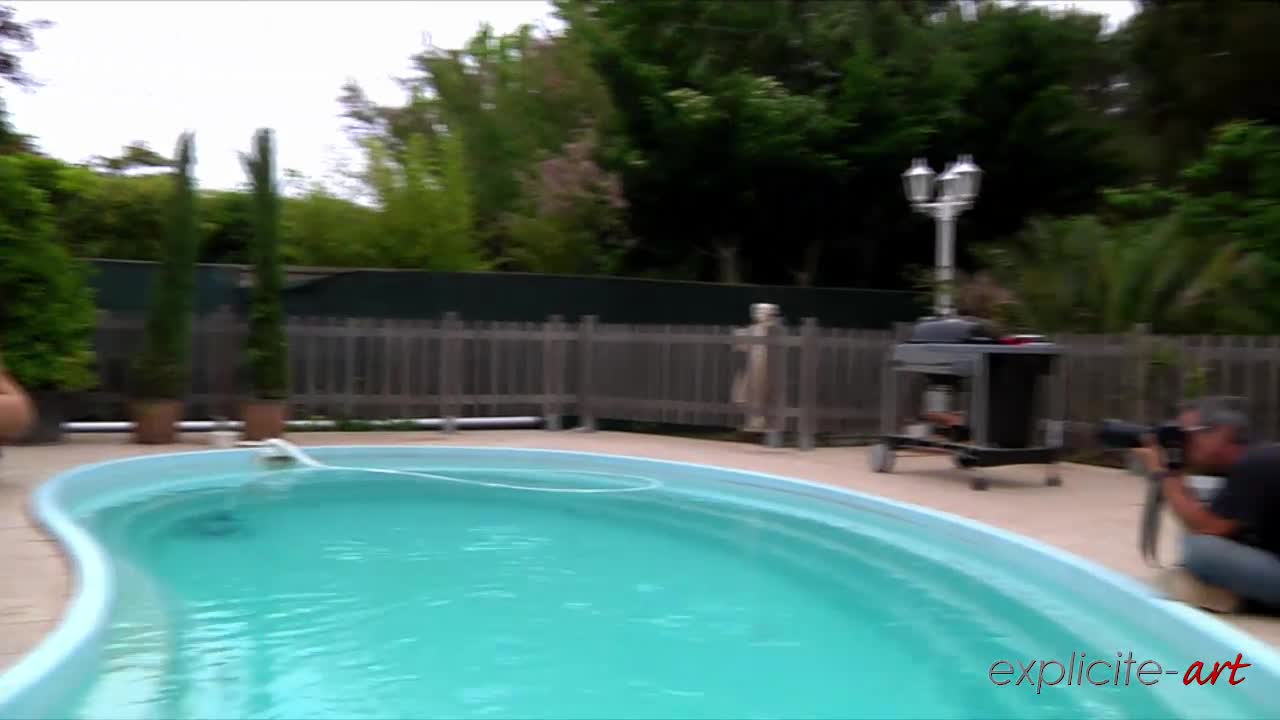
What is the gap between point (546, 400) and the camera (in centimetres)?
1323

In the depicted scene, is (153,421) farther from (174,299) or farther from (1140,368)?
(1140,368)

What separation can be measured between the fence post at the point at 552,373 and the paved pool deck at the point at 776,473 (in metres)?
0.36

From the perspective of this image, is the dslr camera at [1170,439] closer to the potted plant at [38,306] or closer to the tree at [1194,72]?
the potted plant at [38,306]

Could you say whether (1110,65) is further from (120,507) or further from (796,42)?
(120,507)

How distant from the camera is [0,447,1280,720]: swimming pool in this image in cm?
422

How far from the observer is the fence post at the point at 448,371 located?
42.0 feet

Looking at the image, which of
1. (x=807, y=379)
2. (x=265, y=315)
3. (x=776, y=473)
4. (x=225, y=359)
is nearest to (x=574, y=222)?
(x=225, y=359)

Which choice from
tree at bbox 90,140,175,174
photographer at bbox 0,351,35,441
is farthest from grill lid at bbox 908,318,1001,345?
tree at bbox 90,140,175,174

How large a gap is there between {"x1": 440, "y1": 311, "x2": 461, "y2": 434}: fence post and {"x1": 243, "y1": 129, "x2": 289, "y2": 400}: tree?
→ 192cm

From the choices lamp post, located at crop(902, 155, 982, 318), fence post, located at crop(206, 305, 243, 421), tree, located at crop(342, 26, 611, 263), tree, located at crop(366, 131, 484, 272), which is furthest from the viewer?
tree, located at crop(342, 26, 611, 263)

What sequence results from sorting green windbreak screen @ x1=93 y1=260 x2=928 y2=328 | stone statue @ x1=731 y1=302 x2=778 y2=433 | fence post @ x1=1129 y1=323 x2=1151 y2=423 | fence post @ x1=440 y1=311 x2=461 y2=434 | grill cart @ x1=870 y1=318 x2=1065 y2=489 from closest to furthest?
grill cart @ x1=870 y1=318 x2=1065 y2=489 → fence post @ x1=1129 y1=323 x2=1151 y2=423 → stone statue @ x1=731 y1=302 x2=778 y2=433 → green windbreak screen @ x1=93 y1=260 x2=928 y2=328 → fence post @ x1=440 y1=311 x2=461 y2=434

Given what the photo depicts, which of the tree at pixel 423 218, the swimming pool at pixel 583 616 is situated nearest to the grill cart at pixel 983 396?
the swimming pool at pixel 583 616

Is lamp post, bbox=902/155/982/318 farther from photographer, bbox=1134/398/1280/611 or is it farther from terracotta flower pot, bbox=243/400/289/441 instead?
terracotta flower pot, bbox=243/400/289/441

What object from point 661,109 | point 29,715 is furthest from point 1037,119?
point 29,715
